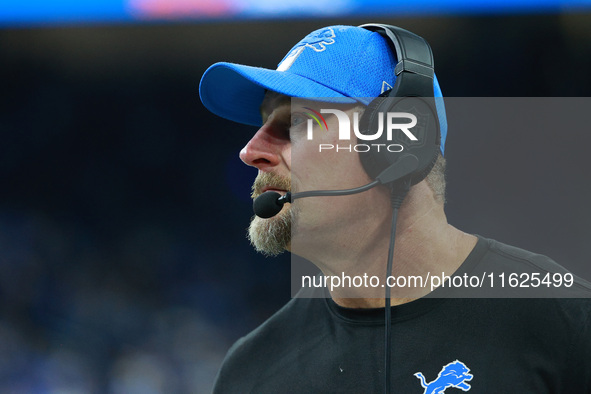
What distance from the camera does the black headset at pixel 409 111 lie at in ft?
2.75

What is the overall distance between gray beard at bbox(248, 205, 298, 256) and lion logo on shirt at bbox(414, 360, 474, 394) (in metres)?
0.29

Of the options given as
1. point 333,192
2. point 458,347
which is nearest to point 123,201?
point 333,192

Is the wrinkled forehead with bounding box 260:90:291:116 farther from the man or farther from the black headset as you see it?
the black headset

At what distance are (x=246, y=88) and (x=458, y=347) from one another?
0.57m

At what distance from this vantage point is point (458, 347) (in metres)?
0.82

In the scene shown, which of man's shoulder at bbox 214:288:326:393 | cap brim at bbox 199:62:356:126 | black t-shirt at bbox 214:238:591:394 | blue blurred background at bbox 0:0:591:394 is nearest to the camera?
black t-shirt at bbox 214:238:591:394

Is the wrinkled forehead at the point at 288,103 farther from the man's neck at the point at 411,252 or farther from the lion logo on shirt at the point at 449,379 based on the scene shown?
the lion logo on shirt at the point at 449,379

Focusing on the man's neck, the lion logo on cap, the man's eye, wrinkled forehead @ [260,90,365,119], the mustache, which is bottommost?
the man's neck

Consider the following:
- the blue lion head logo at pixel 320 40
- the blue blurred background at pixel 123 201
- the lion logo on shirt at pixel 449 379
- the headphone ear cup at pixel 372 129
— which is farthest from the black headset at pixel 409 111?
the blue blurred background at pixel 123 201

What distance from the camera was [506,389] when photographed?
30.2 inches

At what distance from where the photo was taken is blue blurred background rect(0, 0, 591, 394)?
2559 mm

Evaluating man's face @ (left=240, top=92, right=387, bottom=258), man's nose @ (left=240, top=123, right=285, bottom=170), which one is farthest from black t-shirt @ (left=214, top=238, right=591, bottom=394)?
man's nose @ (left=240, top=123, right=285, bottom=170)

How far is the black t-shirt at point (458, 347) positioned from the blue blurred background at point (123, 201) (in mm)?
1696

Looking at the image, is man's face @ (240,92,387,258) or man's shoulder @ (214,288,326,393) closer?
man's face @ (240,92,387,258)
